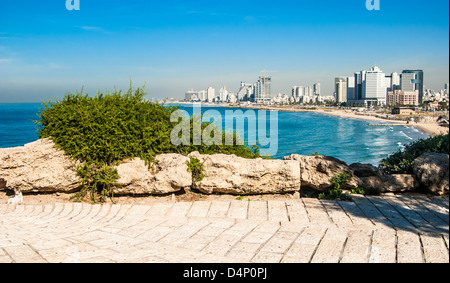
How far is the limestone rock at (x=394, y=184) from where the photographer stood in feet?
23.0

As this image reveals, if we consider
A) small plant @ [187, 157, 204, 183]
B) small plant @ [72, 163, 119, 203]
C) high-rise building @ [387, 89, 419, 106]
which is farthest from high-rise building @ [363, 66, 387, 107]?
small plant @ [72, 163, 119, 203]

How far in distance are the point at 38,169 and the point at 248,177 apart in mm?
4157

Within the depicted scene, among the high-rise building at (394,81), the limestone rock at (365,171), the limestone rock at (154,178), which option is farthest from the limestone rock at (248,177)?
the high-rise building at (394,81)

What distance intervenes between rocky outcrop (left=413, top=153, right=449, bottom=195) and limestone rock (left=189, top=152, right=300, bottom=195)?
2446 mm

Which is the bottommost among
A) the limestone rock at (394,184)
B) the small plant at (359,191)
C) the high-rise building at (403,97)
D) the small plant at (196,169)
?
the small plant at (359,191)

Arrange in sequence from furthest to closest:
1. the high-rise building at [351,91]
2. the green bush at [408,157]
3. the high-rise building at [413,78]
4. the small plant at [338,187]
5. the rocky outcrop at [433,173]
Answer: the high-rise building at [351,91]
the high-rise building at [413,78]
the green bush at [408,157]
the small plant at [338,187]
the rocky outcrop at [433,173]

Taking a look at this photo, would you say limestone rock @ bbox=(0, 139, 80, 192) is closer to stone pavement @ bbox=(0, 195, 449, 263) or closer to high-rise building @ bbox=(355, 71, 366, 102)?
stone pavement @ bbox=(0, 195, 449, 263)

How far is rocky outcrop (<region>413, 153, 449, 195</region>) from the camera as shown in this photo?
658 cm

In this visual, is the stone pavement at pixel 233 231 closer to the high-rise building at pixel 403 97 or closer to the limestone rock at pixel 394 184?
the limestone rock at pixel 394 184

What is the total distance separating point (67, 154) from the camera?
23.0 ft

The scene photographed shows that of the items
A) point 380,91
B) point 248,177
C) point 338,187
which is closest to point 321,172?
point 338,187

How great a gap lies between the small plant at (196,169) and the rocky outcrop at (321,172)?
2.15m

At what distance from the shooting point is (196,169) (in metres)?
6.98

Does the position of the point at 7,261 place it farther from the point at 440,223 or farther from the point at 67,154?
the point at 440,223
